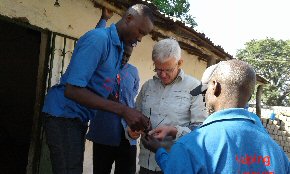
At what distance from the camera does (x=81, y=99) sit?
1980 mm

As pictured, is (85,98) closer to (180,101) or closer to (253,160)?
(180,101)

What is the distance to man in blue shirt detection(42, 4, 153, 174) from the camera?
1998 millimetres

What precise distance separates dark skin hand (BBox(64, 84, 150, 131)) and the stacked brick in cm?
1421

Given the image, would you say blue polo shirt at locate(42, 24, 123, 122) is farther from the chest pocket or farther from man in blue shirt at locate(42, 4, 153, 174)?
the chest pocket

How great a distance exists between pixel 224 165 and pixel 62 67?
3.27 m

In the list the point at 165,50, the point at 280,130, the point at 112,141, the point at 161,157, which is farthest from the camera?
the point at 280,130

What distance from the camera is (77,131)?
7.11 feet

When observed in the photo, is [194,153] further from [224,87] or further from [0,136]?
[0,136]

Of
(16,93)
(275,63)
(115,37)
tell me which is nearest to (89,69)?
(115,37)

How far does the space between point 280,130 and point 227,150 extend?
609 inches

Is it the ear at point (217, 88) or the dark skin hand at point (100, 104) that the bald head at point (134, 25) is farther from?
the ear at point (217, 88)

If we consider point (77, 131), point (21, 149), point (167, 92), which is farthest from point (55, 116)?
point (21, 149)

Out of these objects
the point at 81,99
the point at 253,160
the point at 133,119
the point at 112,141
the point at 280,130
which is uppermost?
the point at 81,99

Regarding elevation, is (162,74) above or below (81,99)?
above
